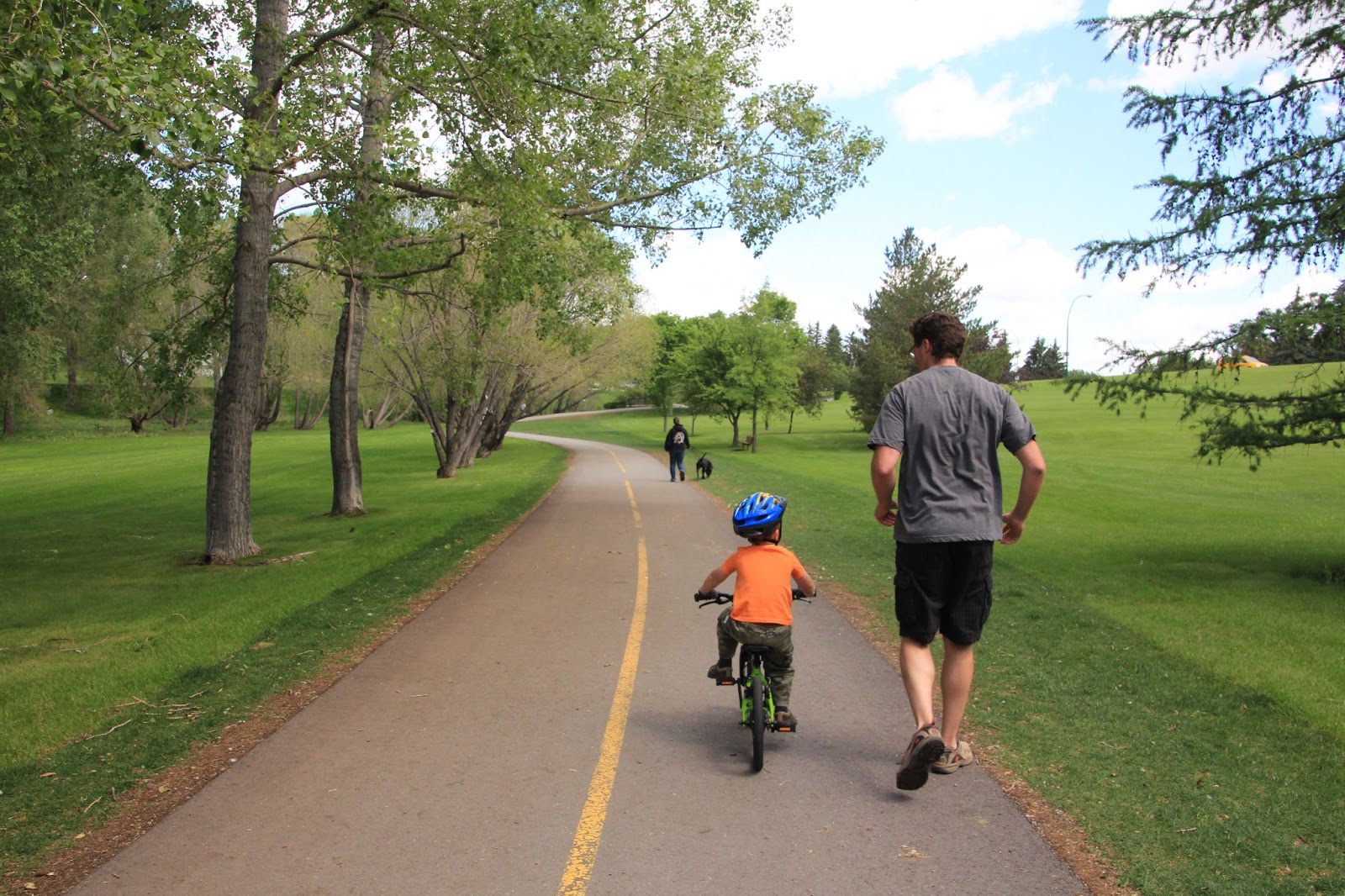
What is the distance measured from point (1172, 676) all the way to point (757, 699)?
404 cm

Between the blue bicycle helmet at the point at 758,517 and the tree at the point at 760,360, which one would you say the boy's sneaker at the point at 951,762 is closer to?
the blue bicycle helmet at the point at 758,517

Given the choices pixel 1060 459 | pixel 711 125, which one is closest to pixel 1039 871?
pixel 711 125

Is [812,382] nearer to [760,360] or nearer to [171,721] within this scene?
[760,360]

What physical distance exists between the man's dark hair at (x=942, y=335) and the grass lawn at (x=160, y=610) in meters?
4.97

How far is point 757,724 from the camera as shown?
5.14 metres

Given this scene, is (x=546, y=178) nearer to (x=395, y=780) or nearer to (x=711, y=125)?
(x=711, y=125)

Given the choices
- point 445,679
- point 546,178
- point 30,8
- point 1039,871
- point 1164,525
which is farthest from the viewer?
point 1164,525

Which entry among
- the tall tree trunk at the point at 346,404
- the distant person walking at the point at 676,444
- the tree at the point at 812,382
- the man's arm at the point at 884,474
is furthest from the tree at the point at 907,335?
the man's arm at the point at 884,474

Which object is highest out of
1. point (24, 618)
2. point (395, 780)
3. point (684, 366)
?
point (684, 366)

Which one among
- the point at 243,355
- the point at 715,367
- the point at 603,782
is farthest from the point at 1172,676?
the point at 715,367

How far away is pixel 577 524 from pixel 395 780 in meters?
12.2

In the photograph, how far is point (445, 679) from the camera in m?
7.15

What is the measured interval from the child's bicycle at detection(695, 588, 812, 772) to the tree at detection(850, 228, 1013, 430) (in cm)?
4437

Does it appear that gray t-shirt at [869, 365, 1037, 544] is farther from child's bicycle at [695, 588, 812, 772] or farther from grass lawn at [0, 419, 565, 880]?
grass lawn at [0, 419, 565, 880]
